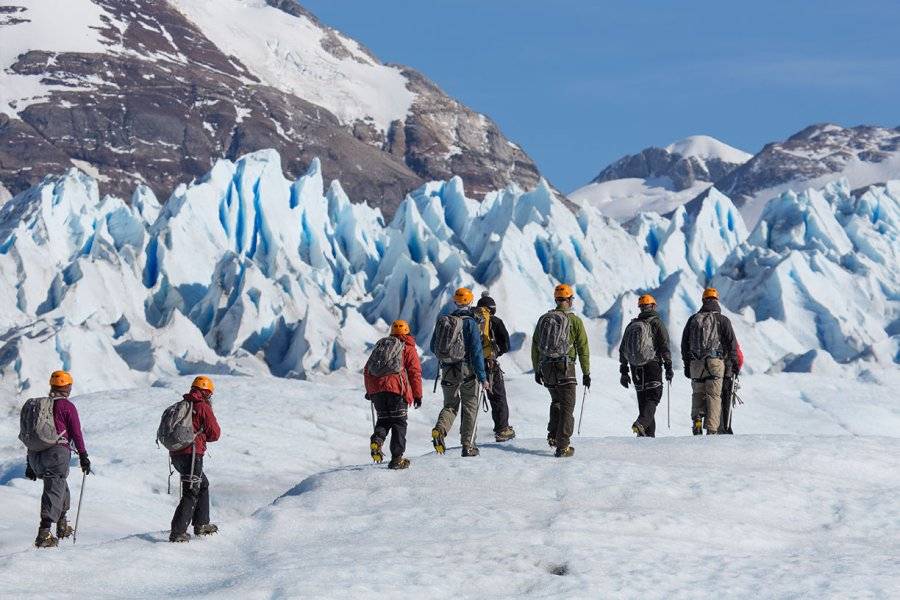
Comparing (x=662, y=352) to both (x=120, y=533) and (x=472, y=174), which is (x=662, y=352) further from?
(x=472, y=174)

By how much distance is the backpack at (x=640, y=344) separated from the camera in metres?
14.2

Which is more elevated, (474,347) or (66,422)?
(474,347)

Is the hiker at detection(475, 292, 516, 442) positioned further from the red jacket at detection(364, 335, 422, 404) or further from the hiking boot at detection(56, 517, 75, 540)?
the hiking boot at detection(56, 517, 75, 540)

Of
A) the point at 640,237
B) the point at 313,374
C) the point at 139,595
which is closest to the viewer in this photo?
the point at 139,595

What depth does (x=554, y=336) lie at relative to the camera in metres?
12.8

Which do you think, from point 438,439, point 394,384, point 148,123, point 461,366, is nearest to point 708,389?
point 461,366

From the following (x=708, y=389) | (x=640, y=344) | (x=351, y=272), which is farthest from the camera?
(x=351, y=272)

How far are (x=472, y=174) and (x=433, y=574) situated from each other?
18665 centimetres

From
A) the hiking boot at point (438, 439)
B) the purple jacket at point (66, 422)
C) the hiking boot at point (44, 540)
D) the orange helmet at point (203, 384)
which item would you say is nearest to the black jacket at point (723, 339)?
the hiking boot at point (438, 439)

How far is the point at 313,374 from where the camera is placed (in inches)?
1606

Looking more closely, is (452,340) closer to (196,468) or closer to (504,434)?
(504,434)

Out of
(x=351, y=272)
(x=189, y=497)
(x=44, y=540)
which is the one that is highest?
(x=351, y=272)

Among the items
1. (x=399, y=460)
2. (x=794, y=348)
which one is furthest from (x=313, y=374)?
(x=399, y=460)

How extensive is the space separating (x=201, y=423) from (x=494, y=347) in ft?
11.4
